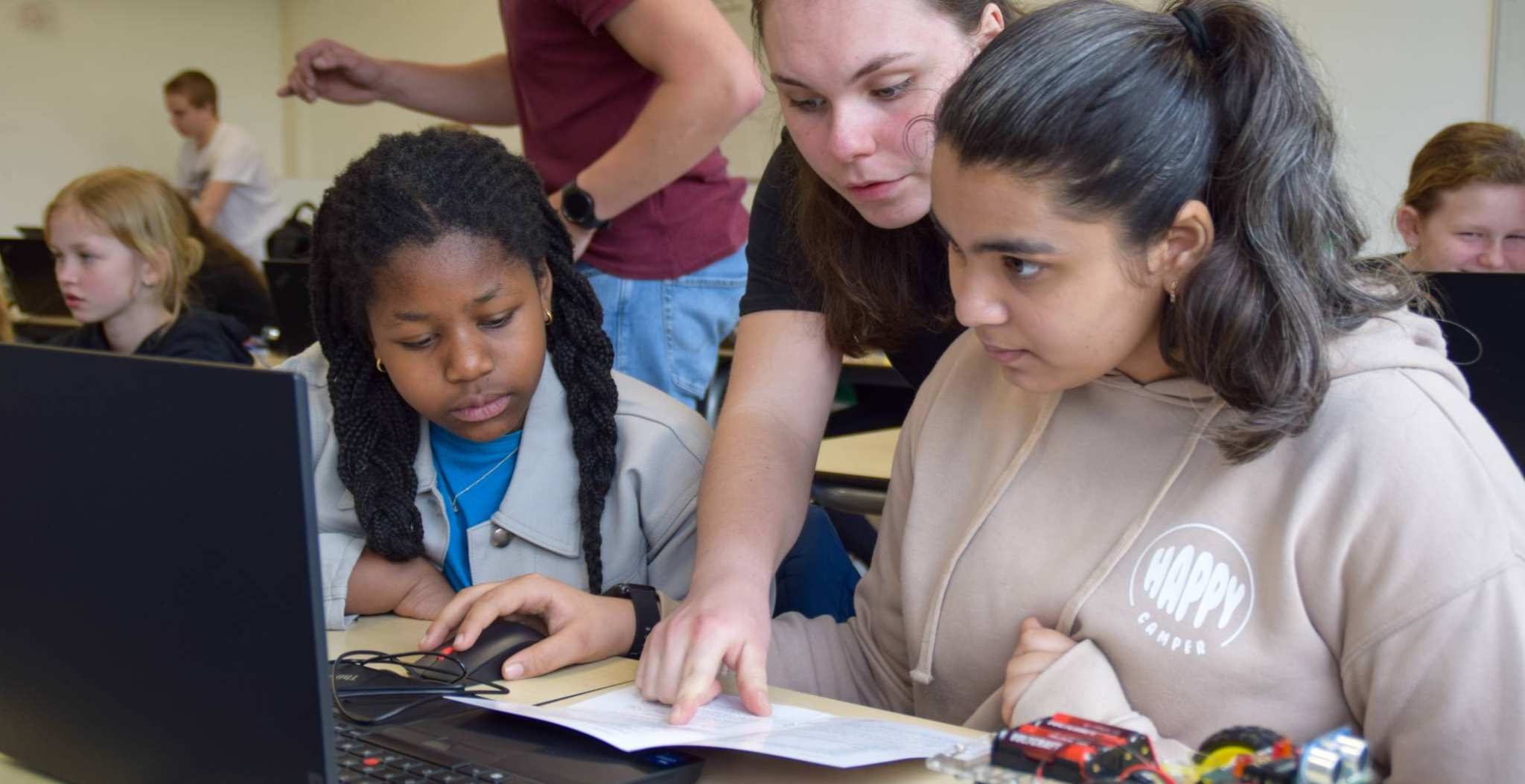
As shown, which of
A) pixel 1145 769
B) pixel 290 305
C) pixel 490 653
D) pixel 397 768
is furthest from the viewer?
pixel 290 305

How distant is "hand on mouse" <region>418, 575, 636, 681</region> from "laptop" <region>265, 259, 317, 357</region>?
2.62 metres

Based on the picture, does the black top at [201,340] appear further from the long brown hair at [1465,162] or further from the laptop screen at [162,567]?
the long brown hair at [1465,162]

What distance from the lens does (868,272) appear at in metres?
1.44

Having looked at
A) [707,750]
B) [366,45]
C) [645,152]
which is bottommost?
[707,750]

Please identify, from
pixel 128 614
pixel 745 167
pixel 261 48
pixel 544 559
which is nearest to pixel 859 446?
pixel 544 559

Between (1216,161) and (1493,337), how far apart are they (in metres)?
0.94

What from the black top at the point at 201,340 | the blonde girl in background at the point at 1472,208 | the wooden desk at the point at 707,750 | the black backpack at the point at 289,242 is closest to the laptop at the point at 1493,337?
the blonde girl in background at the point at 1472,208

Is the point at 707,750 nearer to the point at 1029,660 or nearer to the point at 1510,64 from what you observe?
the point at 1029,660

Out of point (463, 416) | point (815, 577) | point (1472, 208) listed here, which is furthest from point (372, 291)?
point (1472, 208)

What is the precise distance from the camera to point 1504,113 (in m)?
4.09

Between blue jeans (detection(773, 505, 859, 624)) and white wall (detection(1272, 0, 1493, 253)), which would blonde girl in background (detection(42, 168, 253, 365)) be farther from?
white wall (detection(1272, 0, 1493, 253))

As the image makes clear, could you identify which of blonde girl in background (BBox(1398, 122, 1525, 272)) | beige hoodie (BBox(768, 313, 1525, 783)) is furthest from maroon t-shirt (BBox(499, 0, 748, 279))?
blonde girl in background (BBox(1398, 122, 1525, 272))

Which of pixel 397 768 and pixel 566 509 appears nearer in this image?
pixel 397 768

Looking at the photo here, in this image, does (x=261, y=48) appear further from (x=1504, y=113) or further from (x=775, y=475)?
(x=775, y=475)
